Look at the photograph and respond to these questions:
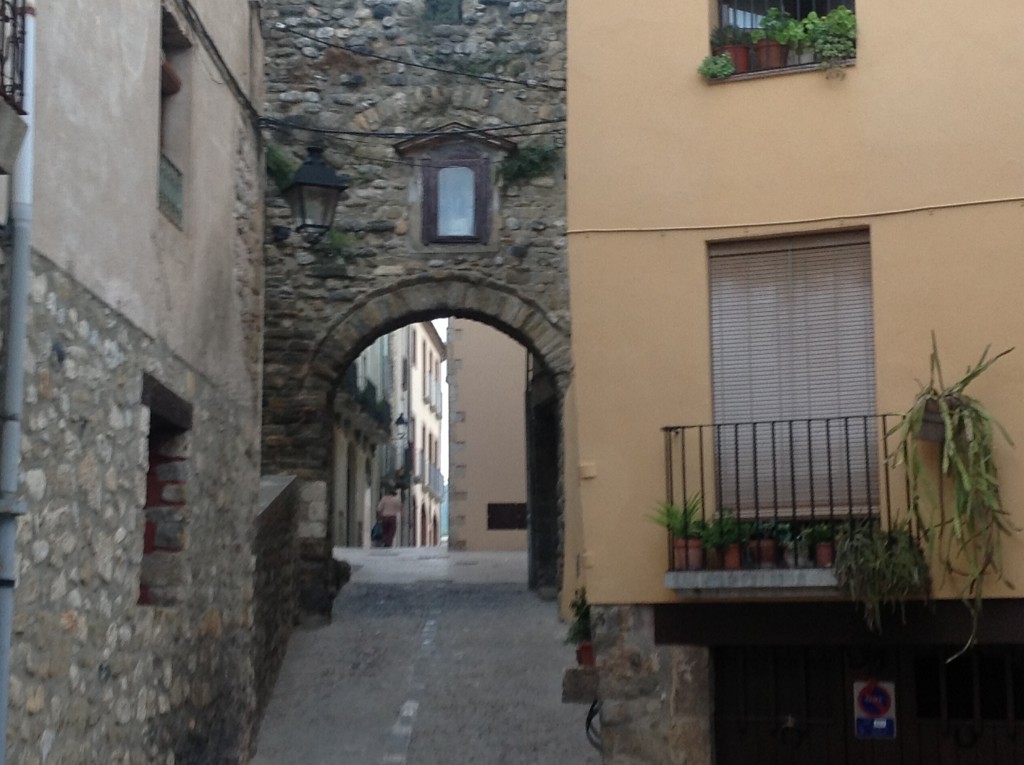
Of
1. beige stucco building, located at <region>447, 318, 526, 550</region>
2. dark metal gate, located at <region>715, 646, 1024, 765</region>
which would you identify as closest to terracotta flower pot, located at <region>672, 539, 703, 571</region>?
dark metal gate, located at <region>715, 646, 1024, 765</region>

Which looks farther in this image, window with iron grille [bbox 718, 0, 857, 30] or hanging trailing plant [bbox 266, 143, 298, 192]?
hanging trailing plant [bbox 266, 143, 298, 192]

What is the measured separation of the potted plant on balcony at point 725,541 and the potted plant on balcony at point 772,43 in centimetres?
248

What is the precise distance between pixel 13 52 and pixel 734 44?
166 inches

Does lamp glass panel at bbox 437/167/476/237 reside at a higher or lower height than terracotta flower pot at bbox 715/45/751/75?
higher

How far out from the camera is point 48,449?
5.55m

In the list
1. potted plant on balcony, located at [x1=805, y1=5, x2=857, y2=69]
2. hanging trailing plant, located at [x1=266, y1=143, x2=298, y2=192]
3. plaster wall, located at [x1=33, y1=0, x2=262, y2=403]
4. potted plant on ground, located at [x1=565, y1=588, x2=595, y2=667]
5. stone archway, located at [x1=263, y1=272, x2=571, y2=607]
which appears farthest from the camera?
hanging trailing plant, located at [x1=266, y1=143, x2=298, y2=192]

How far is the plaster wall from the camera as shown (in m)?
5.73

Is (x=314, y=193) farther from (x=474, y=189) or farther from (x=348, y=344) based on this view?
(x=474, y=189)

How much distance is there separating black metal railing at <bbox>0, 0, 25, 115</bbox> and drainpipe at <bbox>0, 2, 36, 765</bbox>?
15 centimetres

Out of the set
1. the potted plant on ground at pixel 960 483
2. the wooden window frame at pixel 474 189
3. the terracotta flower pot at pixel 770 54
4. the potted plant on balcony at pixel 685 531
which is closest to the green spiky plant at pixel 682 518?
the potted plant on balcony at pixel 685 531

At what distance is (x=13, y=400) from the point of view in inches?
197

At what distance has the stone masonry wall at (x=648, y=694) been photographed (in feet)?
24.9

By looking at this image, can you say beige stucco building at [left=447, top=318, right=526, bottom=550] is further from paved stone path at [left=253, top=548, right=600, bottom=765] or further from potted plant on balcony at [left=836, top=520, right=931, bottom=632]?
potted plant on balcony at [left=836, top=520, right=931, bottom=632]

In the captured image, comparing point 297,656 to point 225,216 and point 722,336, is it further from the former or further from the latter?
point 722,336
